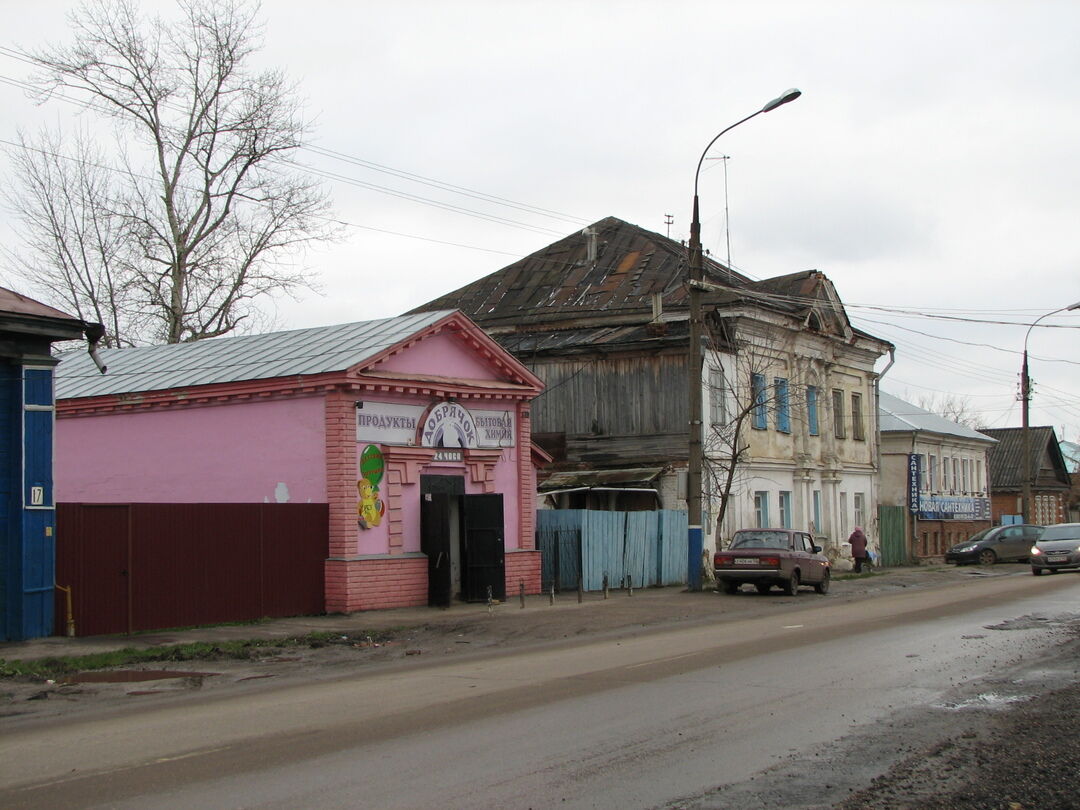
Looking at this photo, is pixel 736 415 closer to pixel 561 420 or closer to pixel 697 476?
pixel 561 420

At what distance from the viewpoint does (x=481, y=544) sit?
22344 millimetres

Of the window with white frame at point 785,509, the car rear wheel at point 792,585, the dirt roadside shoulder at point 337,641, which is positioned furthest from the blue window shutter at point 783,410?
the dirt roadside shoulder at point 337,641

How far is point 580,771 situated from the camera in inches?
300

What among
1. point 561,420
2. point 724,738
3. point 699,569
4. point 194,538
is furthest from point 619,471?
point 724,738

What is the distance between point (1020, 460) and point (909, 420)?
69.4ft

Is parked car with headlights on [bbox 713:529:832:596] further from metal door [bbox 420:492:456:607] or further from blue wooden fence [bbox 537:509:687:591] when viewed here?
metal door [bbox 420:492:456:607]

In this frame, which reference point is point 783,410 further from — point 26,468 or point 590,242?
point 26,468

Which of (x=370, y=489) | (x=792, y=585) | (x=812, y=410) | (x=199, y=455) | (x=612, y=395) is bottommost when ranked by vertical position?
(x=792, y=585)

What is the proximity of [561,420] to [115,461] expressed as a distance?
46.2 feet

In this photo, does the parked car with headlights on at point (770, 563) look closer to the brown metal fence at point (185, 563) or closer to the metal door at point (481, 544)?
the metal door at point (481, 544)

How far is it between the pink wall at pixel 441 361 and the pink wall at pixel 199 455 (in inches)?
76.1

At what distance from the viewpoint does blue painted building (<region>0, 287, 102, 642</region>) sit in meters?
15.8

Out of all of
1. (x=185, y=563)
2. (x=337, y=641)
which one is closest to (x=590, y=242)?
(x=185, y=563)

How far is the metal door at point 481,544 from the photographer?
2222 cm
